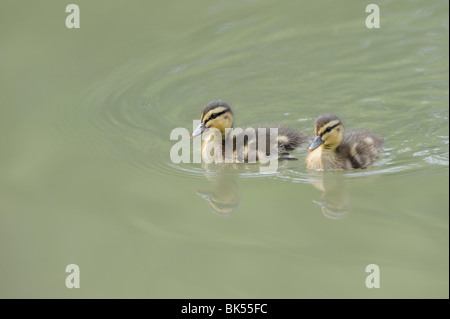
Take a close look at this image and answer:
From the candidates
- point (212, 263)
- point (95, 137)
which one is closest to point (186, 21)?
point (95, 137)

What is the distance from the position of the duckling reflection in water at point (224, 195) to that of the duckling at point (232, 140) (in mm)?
254

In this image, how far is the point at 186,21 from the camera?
6980 millimetres

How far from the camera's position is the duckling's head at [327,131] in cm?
471

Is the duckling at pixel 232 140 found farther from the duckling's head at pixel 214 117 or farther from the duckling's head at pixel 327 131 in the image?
the duckling's head at pixel 327 131

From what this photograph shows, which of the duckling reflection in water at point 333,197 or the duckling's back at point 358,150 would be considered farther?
the duckling's back at point 358,150

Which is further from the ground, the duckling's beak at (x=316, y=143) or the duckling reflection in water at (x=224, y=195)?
the duckling's beak at (x=316, y=143)

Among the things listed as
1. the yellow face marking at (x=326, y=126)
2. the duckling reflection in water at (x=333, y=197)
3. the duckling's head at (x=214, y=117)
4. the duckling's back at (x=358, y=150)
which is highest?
the duckling's head at (x=214, y=117)

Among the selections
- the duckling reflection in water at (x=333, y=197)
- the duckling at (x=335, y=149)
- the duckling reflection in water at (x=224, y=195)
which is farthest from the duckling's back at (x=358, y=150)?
the duckling reflection in water at (x=224, y=195)

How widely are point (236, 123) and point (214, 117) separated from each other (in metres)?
0.62

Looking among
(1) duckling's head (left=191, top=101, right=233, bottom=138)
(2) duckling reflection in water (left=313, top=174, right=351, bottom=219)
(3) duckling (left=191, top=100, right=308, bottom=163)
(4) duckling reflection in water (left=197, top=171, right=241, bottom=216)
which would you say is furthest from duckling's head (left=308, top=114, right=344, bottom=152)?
(1) duckling's head (left=191, top=101, right=233, bottom=138)

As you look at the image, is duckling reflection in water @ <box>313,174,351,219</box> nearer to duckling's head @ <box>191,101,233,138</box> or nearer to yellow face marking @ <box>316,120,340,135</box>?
yellow face marking @ <box>316,120,340,135</box>

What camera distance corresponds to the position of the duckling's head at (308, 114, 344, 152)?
15.4ft

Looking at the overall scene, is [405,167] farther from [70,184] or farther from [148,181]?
[70,184]

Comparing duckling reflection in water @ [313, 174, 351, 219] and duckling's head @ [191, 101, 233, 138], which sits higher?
duckling's head @ [191, 101, 233, 138]
